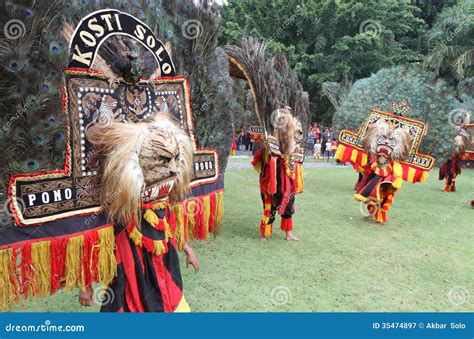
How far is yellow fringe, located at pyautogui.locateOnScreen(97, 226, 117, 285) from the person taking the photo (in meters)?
2.45

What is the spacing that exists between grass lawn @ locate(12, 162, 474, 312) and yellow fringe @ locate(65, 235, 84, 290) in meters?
1.17

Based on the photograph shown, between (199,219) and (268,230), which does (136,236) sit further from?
(268,230)

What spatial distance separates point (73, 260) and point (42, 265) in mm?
166

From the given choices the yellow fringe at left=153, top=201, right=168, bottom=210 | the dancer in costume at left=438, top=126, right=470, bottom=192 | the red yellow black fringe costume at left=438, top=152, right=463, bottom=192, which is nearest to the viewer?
the yellow fringe at left=153, top=201, right=168, bottom=210

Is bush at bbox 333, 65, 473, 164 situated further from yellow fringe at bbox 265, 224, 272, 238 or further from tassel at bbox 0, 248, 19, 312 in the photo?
tassel at bbox 0, 248, 19, 312

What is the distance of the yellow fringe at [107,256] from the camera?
2.45 m

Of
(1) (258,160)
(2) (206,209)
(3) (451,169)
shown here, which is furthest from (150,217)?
(3) (451,169)

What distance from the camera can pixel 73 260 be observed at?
2369mm

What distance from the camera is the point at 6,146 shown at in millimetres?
2193

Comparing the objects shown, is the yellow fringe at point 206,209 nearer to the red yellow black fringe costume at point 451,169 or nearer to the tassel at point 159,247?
the tassel at point 159,247

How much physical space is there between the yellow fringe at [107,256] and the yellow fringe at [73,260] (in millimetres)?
117

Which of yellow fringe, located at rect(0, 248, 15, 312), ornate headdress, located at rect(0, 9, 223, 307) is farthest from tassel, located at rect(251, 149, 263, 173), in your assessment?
yellow fringe, located at rect(0, 248, 15, 312)

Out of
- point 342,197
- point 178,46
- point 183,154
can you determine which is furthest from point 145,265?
point 342,197

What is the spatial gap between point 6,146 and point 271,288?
275 cm
